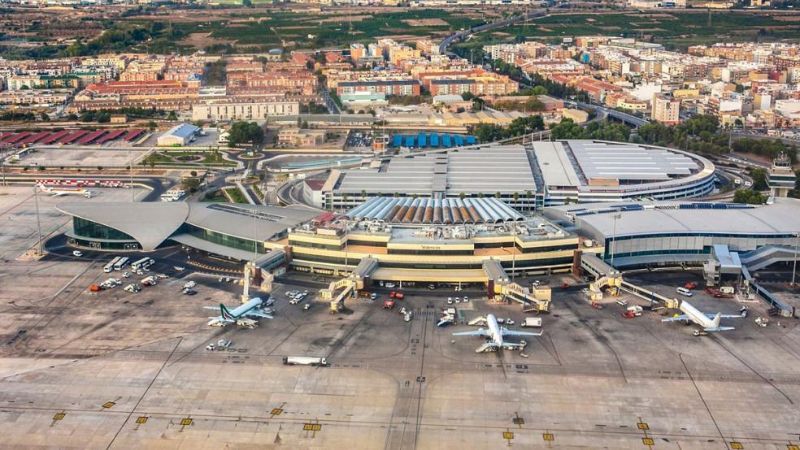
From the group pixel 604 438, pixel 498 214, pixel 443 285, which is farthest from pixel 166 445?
pixel 498 214

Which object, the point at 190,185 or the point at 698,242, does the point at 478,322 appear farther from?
the point at 190,185

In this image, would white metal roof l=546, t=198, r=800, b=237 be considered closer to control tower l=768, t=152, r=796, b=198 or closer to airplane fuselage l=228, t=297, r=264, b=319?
control tower l=768, t=152, r=796, b=198

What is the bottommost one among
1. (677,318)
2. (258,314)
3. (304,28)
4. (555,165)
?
(677,318)

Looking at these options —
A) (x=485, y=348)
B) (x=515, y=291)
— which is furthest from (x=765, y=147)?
(x=485, y=348)

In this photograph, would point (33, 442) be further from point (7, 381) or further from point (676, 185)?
point (676, 185)

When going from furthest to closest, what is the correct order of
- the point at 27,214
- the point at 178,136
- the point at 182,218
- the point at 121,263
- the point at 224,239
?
the point at 178,136 → the point at 27,214 → the point at 182,218 → the point at 224,239 → the point at 121,263

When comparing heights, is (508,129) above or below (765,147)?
above

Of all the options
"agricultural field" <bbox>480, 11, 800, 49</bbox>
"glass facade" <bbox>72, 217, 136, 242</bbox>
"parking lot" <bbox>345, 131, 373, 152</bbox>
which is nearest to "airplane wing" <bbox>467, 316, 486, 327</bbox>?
"glass facade" <bbox>72, 217, 136, 242</bbox>
